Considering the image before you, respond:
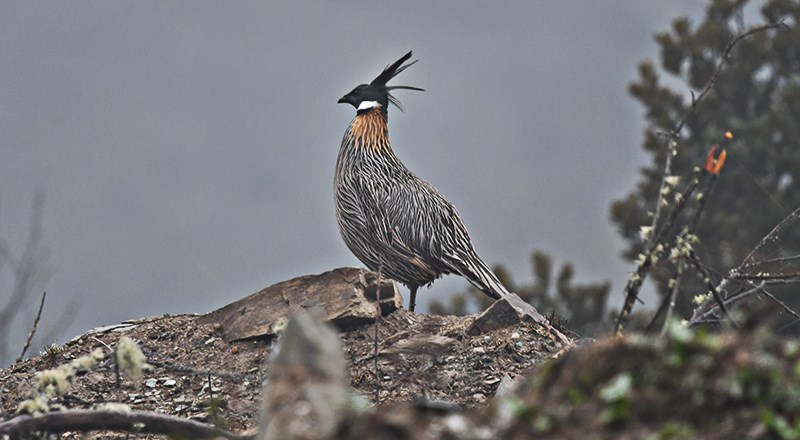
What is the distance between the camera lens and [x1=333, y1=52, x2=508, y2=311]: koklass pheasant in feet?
34.7

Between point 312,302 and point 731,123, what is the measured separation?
19.1 m

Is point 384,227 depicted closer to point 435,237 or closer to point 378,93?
point 435,237

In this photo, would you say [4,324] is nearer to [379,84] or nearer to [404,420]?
[379,84]

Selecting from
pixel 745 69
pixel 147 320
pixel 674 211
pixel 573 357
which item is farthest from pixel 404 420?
pixel 745 69

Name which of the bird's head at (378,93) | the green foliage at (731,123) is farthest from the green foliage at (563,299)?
the bird's head at (378,93)

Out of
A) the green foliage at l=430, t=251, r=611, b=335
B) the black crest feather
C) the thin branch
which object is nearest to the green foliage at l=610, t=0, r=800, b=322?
the green foliage at l=430, t=251, r=611, b=335

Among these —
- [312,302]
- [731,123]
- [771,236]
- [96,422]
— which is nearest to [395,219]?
[312,302]

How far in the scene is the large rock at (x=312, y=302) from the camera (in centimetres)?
937

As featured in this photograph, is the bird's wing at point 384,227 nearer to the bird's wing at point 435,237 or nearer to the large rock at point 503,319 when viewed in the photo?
the bird's wing at point 435,237

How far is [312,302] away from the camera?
31.3 feet

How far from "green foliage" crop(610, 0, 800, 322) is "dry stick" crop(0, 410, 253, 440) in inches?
809

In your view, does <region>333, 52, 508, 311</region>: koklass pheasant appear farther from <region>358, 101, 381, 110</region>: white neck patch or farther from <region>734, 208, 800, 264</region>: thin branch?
<region>734, 208, 800, 264</region>: thin branch

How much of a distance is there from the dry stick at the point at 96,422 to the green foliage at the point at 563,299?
17191 millimetres

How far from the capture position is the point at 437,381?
8281 mm
